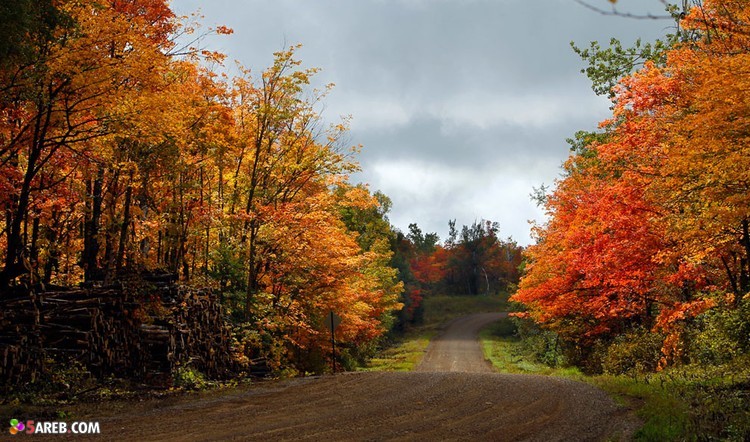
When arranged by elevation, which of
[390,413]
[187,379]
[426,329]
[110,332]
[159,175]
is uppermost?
[159,175]

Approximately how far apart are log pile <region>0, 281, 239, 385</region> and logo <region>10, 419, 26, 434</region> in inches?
110

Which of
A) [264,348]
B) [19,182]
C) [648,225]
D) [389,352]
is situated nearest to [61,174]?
[19,182]

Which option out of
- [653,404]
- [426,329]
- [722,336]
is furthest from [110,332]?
[426,329]

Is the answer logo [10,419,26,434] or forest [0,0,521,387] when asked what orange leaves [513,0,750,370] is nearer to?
forest [0,0,521,387]

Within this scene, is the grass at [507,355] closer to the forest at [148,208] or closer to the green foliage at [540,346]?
the green foliage at [540,346]

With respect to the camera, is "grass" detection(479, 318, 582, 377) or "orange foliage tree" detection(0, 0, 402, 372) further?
"grass" detection(479, 318, 582, 377)

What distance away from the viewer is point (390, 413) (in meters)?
10.8

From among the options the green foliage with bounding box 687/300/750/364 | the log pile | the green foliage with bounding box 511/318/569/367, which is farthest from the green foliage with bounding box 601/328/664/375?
the log pile

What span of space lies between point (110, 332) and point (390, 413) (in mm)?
7709

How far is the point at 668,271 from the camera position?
20250 mm

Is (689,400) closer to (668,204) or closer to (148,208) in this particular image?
(668,204)

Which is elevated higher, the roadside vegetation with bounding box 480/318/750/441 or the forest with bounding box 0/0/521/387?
the forest with bounding box 0/0/521/387

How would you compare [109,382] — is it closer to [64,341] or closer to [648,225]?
[64,341]

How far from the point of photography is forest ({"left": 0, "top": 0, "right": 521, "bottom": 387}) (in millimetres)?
12555
